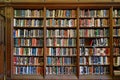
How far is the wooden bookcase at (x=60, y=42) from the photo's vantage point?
6258 mm

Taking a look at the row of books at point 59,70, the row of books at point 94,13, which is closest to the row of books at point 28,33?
the row of books at point 59,70

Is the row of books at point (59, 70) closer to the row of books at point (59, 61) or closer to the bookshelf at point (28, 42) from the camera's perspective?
the row of books at point (59, 61)

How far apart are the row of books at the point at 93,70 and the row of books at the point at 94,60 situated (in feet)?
0.38

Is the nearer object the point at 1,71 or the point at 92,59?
the point at 1,71

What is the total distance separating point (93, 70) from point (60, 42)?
46.7 inches

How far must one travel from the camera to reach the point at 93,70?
249 inches

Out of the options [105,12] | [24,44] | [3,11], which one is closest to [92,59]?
[105,12]

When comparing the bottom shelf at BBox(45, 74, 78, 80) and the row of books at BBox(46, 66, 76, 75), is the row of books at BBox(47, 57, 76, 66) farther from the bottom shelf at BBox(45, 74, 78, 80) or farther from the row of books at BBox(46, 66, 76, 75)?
the bottom shelf at BBox(45, 74, 78, 80)

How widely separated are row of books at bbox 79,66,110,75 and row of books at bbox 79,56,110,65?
0.38ft

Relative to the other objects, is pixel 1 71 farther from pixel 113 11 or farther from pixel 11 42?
pixel 113 11

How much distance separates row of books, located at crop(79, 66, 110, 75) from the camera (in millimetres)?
6293

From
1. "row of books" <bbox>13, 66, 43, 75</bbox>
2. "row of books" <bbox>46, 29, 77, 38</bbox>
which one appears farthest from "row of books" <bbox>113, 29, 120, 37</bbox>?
"row of books" <bbox>13, 66, 43, 75</bbox>

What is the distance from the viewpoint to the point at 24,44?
20.7 ft

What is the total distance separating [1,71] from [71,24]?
7.25 feet
